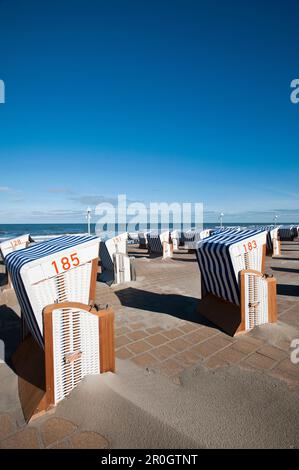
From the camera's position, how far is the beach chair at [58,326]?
2973 millimetres

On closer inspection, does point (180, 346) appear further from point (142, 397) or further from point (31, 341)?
point (31, 341)

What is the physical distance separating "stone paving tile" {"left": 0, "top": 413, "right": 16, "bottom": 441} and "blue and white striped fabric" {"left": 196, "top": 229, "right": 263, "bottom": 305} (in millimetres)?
4156

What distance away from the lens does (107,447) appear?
2.39 metres

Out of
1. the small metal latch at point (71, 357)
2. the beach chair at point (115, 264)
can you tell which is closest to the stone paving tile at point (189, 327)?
the small metal latch at point (71, 357)

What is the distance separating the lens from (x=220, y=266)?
5.43m

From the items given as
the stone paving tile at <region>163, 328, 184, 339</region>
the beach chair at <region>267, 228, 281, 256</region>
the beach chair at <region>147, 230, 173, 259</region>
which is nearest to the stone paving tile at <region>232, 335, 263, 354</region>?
the stone paving tile at <region>163, 328, 184, 339</region>

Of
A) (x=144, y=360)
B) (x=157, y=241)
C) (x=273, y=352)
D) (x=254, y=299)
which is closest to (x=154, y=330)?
(x=144, y=360)

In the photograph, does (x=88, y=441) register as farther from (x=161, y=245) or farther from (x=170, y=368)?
(x=161, y=245)

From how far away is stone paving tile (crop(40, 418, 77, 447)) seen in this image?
99.6 inches

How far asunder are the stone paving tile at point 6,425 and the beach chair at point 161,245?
14.1 metres

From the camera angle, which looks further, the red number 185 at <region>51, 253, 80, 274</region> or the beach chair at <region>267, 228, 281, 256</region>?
the beach chair at <region>267, 228, 281, 256</region>

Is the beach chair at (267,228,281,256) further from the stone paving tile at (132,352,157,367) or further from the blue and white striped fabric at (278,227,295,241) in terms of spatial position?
the stone paving tile at (132,352,157,367)

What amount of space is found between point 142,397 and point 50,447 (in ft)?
3.58
